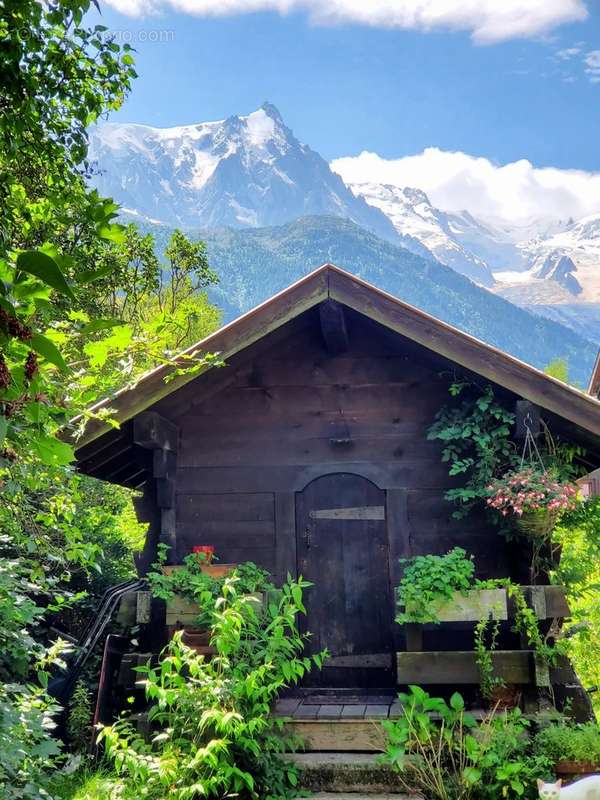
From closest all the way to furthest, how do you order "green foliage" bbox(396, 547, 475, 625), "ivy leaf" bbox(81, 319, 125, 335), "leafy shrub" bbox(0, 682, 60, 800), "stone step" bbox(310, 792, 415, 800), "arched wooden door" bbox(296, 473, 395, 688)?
"ivy leaf" bbox(81, 319, 125, 335) < "leafy shrub" bbox(0, 682, 60, 800) < "stone step" bbox(310, 792, 415, 800) < "green foliage" bbox(396, 547, 475, 625) < "arched wooden door" bbox(296, 473, 395, 688)

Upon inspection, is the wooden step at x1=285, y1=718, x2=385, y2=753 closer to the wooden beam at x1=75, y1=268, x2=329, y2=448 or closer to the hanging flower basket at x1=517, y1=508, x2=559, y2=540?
the hanging flower basket at x1=517, y1=508, x2=559, y2=540

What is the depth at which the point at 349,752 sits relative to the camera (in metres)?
6.81

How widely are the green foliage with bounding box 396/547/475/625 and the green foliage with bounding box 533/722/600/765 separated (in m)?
1.18

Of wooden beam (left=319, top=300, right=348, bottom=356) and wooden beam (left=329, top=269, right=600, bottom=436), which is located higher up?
wooden beam (left=319, top=300, right=348, bottom=356)

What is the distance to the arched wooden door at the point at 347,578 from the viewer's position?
8.07m

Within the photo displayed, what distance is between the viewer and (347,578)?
820 cm

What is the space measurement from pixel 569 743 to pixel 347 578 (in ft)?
9.17

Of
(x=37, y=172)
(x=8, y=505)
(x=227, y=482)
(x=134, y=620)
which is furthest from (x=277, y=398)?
(x=37, y=172)

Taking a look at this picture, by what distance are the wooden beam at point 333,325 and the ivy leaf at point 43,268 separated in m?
6.19

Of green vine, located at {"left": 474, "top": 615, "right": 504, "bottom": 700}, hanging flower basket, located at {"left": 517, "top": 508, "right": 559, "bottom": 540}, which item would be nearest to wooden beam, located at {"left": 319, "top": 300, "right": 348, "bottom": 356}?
hanging flower basket, located at {"left": 517, "top": 508, "right": 559, "bottom": 540}

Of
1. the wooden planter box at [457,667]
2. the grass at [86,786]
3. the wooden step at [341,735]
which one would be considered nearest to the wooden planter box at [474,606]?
the wooden planter box at [457,667]

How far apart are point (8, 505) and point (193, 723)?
89.1 inches

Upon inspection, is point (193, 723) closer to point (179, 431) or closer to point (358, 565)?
point (358, 565)

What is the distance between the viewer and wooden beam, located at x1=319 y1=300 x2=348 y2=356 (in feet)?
25.7
